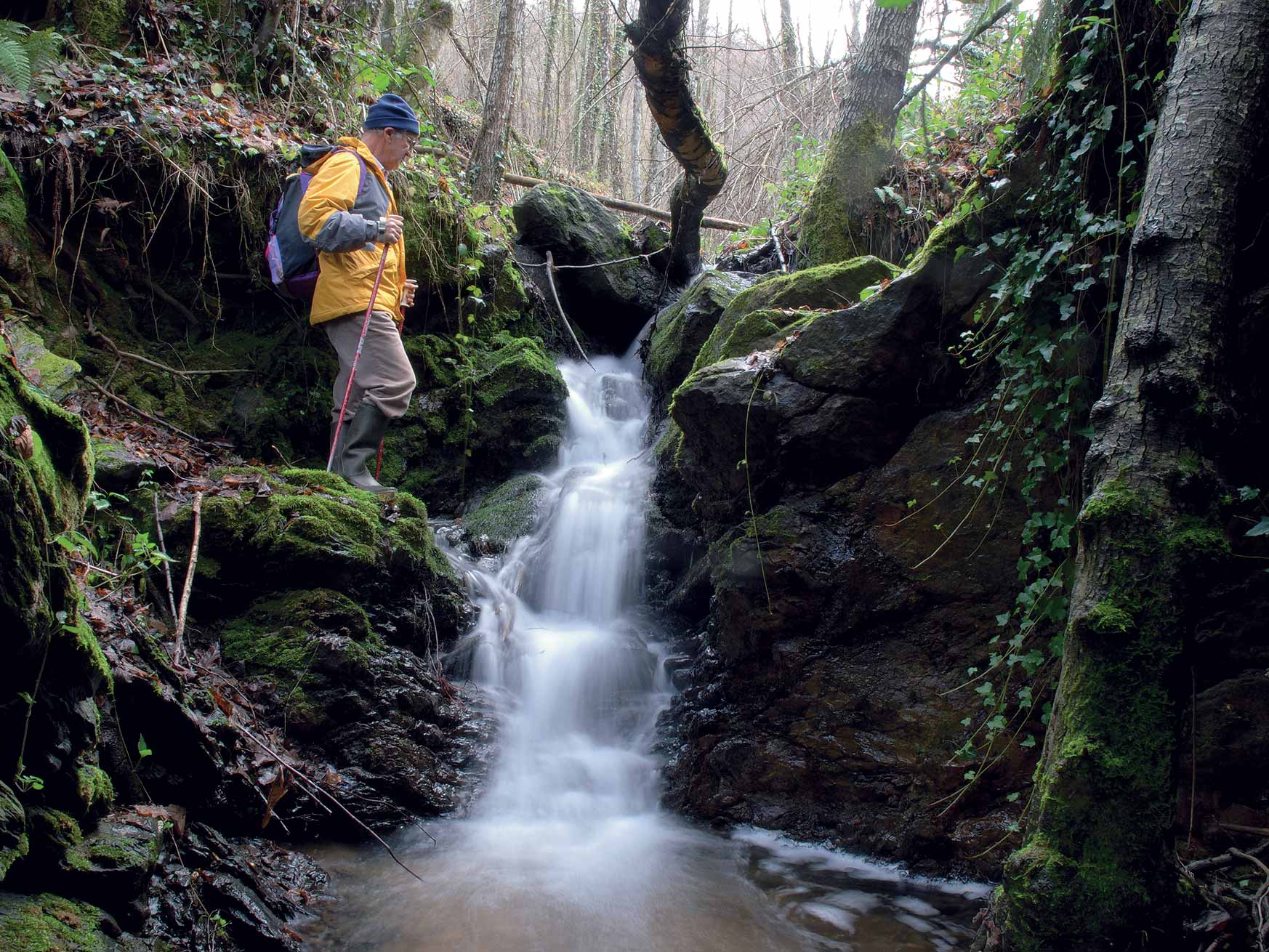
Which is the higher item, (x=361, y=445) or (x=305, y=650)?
(x=361, y=445)

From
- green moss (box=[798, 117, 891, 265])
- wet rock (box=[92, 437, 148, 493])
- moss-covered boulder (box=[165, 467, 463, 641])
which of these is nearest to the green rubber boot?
moss-covered boulder (box=[165, 467, 463, 641])

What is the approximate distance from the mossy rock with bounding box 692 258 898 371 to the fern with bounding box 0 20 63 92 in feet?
16.6

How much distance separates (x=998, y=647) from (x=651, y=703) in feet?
7.70

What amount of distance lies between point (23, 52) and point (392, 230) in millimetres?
2867

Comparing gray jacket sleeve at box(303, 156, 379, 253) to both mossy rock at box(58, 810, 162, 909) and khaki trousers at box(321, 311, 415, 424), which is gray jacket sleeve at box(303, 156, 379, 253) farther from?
mossy rock at box(58, 810, 162, 909)

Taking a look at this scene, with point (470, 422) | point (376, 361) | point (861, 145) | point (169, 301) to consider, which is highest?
point (861, 145)

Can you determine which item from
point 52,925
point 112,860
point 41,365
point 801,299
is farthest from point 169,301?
point 52,925

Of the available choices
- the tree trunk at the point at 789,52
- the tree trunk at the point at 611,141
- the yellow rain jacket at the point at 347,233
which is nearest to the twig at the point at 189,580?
the yellow rain jacket at the point at 347,233

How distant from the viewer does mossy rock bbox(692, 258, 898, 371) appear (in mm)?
5328

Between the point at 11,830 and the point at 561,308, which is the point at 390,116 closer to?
the point at 561,308

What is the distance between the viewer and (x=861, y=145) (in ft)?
23.6

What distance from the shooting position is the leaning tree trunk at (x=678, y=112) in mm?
5875

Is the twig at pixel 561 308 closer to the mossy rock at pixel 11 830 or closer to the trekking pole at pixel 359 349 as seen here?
the trekking pole at pixel 359 349

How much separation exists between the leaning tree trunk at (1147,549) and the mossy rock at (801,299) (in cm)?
277
